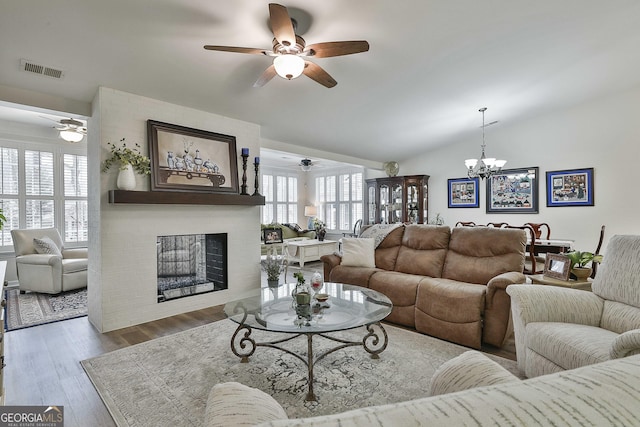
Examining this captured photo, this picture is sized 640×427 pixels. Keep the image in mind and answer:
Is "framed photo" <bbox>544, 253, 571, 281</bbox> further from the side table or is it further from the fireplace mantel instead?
the fireplace mantel

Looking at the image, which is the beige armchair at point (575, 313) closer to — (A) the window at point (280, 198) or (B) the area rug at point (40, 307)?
(B) the area rug at point (40, 307)

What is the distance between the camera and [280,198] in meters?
9.20

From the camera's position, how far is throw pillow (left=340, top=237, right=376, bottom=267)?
12.7ft

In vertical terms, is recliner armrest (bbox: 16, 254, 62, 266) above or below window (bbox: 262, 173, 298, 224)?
below

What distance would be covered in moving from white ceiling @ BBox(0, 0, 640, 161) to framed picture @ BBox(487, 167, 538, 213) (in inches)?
56.2

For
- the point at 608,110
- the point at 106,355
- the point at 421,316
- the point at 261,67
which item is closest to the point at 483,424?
the point at 421,316

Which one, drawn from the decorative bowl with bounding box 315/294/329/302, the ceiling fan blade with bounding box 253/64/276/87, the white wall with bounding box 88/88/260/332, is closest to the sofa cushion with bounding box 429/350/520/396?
the decorative bowl with bounding box 315/294/329/302

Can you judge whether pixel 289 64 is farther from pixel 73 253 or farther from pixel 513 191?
pixel 513 191

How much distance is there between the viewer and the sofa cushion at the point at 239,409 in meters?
0.63

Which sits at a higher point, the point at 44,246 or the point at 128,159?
the point at 128,159

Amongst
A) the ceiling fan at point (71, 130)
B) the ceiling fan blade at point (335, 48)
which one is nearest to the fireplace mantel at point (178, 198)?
the ceiling fan at point (71, 130)

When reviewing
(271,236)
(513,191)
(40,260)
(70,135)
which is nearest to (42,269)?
(40,260)

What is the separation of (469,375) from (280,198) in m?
8.47

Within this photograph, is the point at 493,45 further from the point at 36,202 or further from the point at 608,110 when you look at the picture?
the point at 36,202
